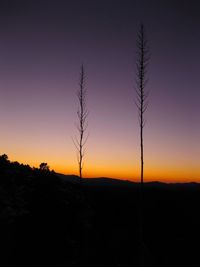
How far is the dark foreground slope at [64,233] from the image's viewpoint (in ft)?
44.0

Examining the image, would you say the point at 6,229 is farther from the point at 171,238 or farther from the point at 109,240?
the point at 171,238

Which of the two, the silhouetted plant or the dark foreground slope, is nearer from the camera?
the dark foreground slope

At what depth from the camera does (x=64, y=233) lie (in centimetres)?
1575

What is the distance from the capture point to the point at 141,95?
40.1ft

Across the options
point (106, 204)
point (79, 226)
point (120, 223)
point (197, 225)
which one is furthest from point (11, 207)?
point (197, 225)

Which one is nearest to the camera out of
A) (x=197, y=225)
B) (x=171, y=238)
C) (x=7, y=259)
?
(x=7, y=259)

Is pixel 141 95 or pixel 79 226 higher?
pixel 141 95

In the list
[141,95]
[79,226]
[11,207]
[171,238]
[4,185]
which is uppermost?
[141,95]

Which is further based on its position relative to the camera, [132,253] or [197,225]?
[197,225]

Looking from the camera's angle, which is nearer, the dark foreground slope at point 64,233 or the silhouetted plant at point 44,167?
the dark foreground slope at point 64,233

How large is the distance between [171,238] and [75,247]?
10.4m

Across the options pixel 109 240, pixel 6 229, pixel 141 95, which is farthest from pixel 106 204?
pixel 141 95

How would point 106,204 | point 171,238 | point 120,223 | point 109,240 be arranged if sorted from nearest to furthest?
point 109,240, point 171,238, point 120,223, point 106,204

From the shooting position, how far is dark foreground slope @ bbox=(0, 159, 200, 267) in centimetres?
1341
